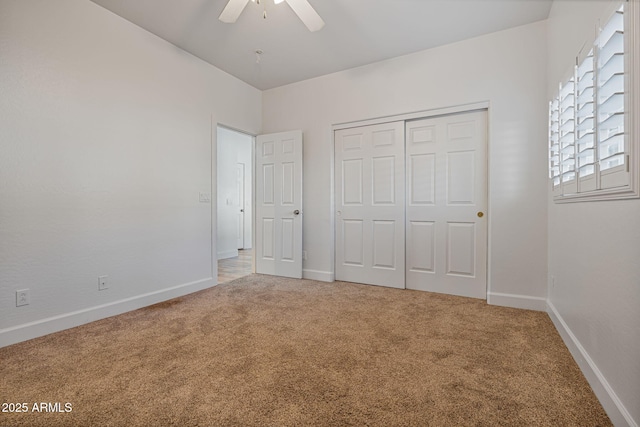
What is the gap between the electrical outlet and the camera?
2.11 m

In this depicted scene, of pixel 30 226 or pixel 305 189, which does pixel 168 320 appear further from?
pixel 305 189

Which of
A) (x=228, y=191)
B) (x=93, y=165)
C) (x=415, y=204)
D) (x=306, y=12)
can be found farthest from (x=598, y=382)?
(x=228, y=191)

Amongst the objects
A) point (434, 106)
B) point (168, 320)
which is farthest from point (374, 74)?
point (168, 320)

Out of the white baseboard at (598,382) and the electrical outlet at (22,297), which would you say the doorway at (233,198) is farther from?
the white baseboard at (598,382)

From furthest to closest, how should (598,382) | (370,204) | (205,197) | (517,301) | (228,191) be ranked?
1. (228,191)
2. (370,204)
3. (205,197)
4. (517,301)
5. (598,382)

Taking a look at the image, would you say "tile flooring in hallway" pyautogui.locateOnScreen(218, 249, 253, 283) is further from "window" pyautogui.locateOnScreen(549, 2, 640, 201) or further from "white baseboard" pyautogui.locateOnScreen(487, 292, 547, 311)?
"window" pyautogui.locateOnScreen(549, 2, 640, 201)

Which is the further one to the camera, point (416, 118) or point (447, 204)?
point (416, 118)

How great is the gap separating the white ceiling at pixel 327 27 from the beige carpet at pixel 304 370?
2.72m

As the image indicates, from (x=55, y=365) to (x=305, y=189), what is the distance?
296 centimetres

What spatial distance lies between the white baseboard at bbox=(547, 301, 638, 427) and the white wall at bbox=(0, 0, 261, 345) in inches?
135

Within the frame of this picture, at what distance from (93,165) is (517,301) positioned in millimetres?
4089

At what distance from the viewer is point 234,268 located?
15.6 feet

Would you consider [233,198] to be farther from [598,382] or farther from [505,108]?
[598,382]

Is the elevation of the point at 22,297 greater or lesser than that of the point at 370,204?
→ lesser
